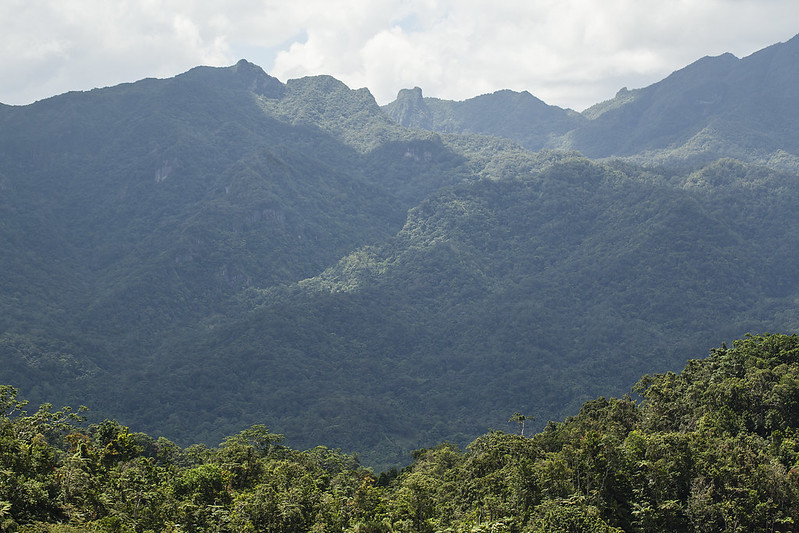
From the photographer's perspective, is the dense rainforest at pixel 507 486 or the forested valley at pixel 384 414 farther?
the forested valley at pixel 384 414

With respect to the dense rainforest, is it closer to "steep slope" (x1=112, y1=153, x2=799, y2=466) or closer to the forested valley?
the forested valley

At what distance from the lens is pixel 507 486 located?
176 ft

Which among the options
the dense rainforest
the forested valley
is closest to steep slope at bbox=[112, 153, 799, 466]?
the forested valley

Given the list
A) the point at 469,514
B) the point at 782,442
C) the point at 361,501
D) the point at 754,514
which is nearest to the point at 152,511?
the point at 361,501

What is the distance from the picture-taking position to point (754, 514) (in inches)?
1741

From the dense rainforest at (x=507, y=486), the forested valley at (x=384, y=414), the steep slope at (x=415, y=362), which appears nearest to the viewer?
the dense rainforest at (x=507, y=486)

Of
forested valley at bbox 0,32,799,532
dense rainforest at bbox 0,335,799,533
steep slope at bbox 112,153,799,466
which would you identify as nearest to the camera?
dense rainforest at bbox 0,335,799,533

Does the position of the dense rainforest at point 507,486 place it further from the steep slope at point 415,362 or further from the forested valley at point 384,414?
the steep slope at point 415,362

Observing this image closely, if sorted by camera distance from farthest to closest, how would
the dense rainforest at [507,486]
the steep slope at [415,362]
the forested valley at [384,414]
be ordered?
the steep slope at [415,362] → the forested valley at [384,414] → the dense rainforest at [507,486]

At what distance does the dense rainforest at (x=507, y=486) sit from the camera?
144 ft

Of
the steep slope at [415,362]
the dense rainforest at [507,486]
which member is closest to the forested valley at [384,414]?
the dense rainforest at [507,486]

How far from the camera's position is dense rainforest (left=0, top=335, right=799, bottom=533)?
1727 inches

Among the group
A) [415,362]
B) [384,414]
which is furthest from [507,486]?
[415,362]

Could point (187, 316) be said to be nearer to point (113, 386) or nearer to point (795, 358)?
point (113, 386)
